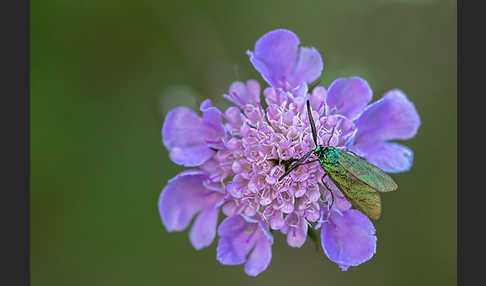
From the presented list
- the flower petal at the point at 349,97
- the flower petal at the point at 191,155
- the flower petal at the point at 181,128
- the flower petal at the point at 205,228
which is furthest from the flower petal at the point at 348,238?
the flower petal at the point at 181,128

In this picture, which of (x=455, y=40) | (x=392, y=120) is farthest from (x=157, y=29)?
(x=455, y=40)

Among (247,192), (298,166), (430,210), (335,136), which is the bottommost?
(430,210)

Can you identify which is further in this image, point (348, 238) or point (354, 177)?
point (348, 238)

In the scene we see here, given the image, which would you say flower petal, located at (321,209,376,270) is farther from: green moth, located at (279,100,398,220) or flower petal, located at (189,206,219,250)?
flower petal, located at (189,206,219,250)

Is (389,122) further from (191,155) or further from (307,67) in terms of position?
(191,155)

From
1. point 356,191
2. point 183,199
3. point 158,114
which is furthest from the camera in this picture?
point 158,114

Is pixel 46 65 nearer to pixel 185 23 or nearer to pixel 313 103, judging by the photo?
pixel 185 23

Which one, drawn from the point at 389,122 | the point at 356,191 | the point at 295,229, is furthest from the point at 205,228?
the point at 389,122
